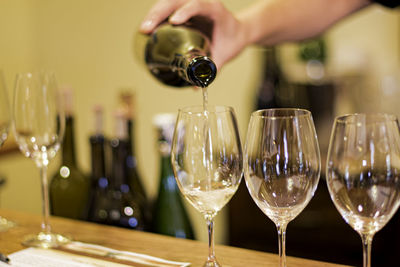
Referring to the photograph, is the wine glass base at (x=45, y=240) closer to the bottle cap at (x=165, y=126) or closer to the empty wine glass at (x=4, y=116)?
the empty wine glass at (x=4, y=116)

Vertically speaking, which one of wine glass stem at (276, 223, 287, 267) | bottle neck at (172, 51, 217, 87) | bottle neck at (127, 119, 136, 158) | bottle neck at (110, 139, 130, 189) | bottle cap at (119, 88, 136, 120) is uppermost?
bottle neck at (172, 51, 217, 87)

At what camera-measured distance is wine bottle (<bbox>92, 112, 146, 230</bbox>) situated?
1.19 m

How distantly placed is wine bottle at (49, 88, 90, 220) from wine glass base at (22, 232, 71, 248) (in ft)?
1.14

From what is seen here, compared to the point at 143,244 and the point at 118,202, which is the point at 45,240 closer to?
the point at 143,244

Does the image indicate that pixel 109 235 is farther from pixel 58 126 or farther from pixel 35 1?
pixel 35 1

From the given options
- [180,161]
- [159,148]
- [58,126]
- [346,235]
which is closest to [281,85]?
[346,235]

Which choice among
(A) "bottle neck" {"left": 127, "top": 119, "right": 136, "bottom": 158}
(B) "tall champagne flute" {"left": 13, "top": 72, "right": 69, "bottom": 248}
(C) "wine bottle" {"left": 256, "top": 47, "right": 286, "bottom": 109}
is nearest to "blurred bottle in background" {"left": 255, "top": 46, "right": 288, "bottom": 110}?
(C) "wine bottle" {"left": 256, "top": 47, "right": 286, "bottom": 109}

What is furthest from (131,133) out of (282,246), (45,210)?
(282,246)

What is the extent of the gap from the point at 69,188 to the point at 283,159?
75cm

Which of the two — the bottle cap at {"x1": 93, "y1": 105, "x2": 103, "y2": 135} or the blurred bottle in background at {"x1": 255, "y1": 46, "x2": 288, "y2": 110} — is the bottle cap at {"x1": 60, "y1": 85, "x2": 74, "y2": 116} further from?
the blurred bottle in background at {"x1": 255, "y1": 46, "x2": 288, "y2": 110}

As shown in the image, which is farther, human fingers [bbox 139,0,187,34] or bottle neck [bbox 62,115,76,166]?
bottle neck [bbox 62,115,76,166]

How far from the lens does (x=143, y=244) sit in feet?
2.68

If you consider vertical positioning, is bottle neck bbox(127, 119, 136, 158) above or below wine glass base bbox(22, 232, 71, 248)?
above

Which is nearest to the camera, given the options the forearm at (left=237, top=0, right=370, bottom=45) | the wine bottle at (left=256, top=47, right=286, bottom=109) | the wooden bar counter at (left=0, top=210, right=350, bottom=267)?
the wooden bar counter at (left=0, top=210, right=350, bottom=267)
